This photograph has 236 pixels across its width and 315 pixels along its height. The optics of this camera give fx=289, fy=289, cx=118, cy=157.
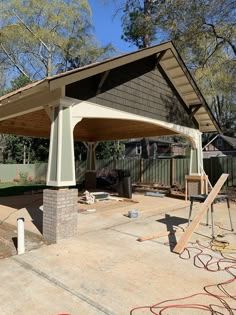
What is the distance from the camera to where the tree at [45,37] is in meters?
21.3

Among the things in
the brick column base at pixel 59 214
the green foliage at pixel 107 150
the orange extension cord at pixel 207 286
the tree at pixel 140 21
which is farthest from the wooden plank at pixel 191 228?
the green foliage at pixel 107 150

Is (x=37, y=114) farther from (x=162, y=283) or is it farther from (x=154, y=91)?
(x=162, y=283)

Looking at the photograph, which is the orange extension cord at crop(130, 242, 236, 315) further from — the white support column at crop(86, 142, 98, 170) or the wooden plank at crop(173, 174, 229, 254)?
the white support column at crop(86, 142, 98, 170)

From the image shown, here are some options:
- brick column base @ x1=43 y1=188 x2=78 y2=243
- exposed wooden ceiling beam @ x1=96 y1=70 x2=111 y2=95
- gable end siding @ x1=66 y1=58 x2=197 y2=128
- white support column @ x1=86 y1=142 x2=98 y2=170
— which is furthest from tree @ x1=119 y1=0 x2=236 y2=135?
brick column base @ x1=43 y1=188 x2=78 y2=243

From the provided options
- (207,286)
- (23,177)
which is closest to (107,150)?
(23,177)

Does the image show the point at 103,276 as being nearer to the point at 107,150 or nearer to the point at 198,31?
the point at 198,31

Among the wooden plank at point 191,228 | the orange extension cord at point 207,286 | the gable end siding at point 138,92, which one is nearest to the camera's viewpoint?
the orange extension cord at point 207,286

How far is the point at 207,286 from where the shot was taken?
3660 mm

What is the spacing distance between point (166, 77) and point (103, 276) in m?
7.91

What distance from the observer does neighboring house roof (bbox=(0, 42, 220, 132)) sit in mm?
5666

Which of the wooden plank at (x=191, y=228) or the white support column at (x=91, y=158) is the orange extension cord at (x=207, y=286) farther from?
the white support column at (x=91, y=158)

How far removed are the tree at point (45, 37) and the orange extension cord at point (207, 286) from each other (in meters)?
20.6

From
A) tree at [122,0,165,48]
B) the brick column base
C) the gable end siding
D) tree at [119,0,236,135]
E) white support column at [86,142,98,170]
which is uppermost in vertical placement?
tree at [122,0,165,48]

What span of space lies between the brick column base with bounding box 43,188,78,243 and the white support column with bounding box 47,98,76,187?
20cm
